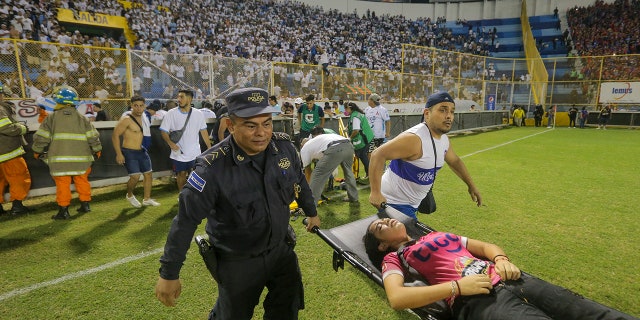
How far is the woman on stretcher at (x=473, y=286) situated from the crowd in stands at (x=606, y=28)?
39041mm

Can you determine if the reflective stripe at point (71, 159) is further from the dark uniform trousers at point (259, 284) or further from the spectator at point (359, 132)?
the spectator at point (359, 132)

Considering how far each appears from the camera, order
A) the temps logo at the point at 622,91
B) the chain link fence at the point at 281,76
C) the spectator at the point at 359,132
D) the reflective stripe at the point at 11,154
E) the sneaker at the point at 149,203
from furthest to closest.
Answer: the temps logo at the point at 622,91, the chain link fence at the point at 281,76, the spectator at the point at 359,132, the sneaker at the point at 149,203, the reflective stripe at the point at 11,154

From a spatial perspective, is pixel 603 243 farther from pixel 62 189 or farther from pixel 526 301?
pixel 62 189

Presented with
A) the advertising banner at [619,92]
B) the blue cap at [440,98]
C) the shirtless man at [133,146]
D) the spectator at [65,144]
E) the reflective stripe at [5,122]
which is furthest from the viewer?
the advertising banner at [619,92]

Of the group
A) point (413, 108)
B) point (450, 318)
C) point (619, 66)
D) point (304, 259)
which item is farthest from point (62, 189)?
point (619, 66)

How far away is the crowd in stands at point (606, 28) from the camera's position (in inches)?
1255

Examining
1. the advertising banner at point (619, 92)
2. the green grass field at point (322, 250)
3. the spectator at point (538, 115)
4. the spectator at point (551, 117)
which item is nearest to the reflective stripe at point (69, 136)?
the green grass field at point (322, 250)

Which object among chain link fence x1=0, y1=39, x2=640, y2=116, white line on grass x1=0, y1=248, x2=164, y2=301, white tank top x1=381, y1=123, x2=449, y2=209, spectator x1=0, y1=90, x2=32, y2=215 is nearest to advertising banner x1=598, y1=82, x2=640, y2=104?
chain link fence x1=0, y1=39, x2=640, y2=116

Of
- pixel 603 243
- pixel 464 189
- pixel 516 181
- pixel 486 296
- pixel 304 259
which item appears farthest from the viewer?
pixel 516 181

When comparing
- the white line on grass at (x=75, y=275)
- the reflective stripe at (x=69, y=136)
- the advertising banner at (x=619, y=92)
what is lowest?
the white line on grass at (x=75, y=275)

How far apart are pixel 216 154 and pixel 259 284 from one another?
36.8 inches

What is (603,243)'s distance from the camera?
4.80 m

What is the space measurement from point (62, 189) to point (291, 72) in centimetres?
1004

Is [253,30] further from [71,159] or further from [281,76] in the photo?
[71,159]
